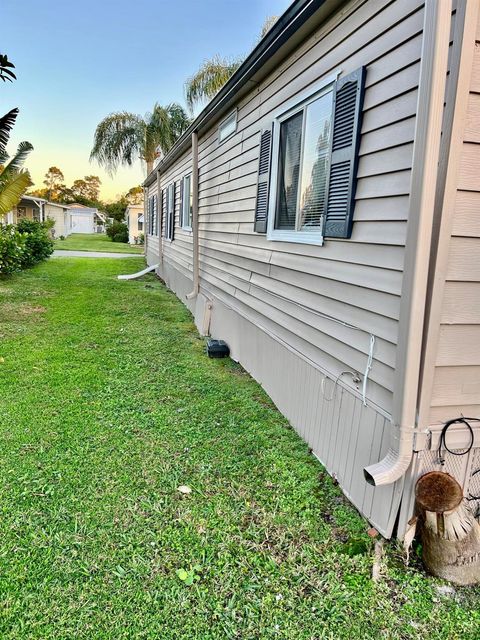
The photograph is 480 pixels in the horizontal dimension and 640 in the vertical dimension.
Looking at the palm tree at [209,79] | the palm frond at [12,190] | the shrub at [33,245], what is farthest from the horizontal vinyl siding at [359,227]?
the palm tree at [209,79]

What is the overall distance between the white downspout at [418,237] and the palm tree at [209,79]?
20.0m

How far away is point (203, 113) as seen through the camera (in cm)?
653

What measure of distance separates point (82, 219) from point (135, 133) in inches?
1172

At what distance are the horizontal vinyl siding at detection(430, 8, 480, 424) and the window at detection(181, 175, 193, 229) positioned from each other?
271 inches

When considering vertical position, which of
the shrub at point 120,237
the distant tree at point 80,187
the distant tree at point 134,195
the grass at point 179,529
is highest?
the distant tree at point 80,187

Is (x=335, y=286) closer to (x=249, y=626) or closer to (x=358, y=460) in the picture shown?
(x=358, y=460)

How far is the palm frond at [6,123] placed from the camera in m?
6.90

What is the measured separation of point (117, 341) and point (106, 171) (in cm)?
2161

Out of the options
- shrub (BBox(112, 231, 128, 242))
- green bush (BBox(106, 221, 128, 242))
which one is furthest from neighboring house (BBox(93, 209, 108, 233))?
shrub (BBox(112, 231, 128, 242))

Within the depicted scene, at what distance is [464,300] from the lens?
6.81 ft

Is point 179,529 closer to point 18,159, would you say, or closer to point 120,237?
point 18,159

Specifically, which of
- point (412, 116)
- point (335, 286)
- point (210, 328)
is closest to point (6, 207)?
point (210, 328)

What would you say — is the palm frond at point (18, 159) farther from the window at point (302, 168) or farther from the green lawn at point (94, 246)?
the green lawn at point (94, 246)

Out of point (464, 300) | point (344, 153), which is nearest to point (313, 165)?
point (344, 153)
